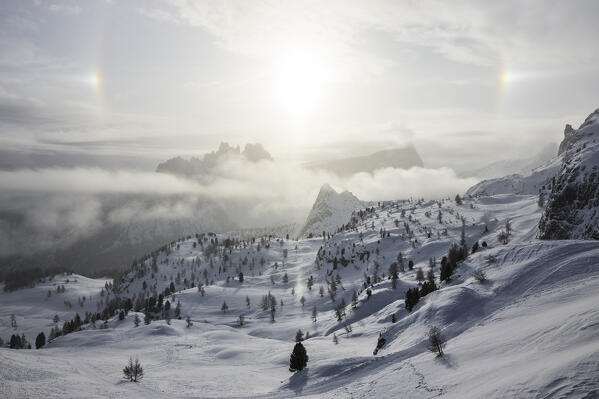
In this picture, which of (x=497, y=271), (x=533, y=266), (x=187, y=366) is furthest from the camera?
(x=187, y=366)

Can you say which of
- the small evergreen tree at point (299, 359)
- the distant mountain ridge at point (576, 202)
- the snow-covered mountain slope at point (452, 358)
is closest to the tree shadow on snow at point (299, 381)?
the snow-covered mountain slope at point (452, 358)

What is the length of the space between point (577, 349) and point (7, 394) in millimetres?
57062

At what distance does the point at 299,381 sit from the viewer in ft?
185

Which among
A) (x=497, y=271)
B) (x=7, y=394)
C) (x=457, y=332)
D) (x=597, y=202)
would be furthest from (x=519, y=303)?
(x=597, y=202)

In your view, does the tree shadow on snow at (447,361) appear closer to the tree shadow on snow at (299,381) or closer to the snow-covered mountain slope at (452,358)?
the snow-covered mountain slope at (452,358)

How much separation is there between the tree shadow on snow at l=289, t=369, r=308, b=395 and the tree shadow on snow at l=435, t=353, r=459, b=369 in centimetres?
2005

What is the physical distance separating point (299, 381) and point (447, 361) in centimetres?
2536

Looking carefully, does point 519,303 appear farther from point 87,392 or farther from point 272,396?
point 87,392

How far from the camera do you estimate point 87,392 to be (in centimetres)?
4600

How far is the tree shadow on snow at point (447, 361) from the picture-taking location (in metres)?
38.3

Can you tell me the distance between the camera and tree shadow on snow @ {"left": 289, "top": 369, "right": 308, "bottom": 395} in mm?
52478

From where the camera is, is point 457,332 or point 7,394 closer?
point 7,394

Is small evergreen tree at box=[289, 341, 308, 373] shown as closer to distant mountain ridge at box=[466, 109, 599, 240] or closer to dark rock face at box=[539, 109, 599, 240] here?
distant mountain ridge at box=[466, 109, 599, 240]

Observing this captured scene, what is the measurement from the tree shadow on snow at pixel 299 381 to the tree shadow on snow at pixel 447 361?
20047 millimetres
